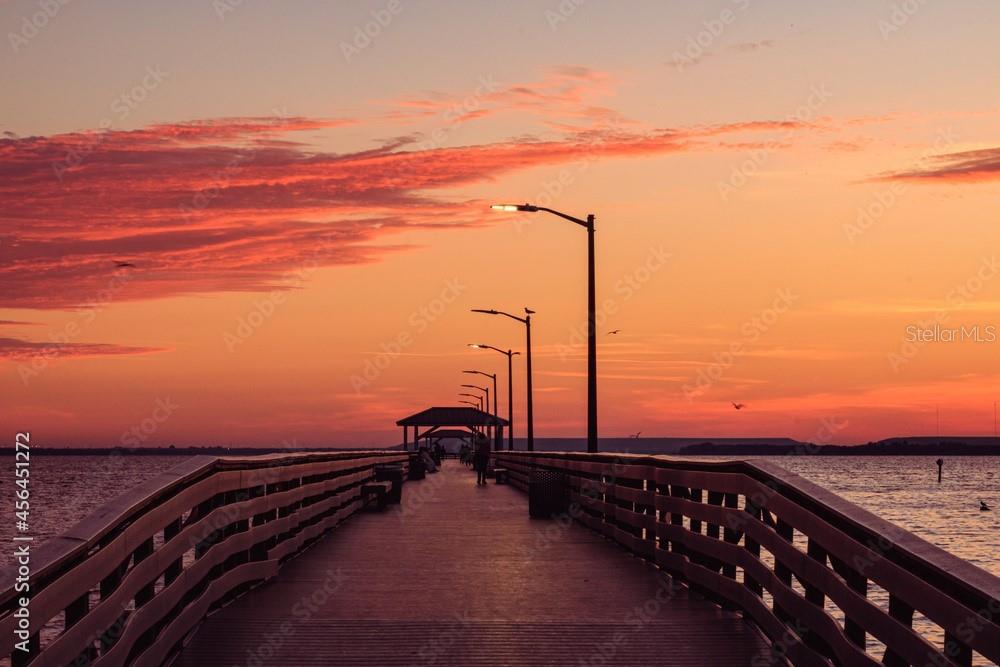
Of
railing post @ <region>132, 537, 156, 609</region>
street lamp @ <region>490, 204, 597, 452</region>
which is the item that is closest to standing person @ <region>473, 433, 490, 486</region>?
street lamp @ <region>490, 204, 597, 452</region>

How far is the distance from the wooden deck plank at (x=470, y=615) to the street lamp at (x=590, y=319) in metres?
10.5

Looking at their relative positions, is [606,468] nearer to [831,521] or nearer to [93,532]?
[831,521]

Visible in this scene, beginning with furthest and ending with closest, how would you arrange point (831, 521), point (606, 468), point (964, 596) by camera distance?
point (606, 468), point (831, 521), point (964, 596)

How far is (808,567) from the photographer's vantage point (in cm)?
860

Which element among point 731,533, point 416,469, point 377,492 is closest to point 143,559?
point 731,533

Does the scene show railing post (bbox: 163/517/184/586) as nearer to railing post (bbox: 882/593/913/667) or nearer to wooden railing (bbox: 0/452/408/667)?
wooden railing (bbox: 0/452/408/667)

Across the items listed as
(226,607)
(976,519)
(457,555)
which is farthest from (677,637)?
(976,519)

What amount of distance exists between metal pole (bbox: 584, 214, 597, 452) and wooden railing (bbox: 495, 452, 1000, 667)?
10999mm

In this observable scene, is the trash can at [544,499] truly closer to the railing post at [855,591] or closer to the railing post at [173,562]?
the railing post at [173,562]

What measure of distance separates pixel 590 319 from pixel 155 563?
19827 millimetres

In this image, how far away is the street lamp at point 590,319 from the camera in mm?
27672

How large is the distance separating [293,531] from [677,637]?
749cm

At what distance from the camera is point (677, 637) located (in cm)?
1022

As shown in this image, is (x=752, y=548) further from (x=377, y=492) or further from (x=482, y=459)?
(x=482, y=459)
